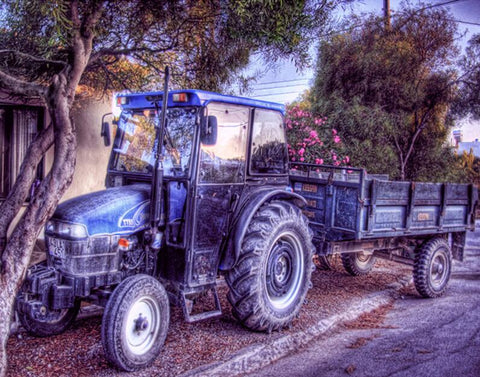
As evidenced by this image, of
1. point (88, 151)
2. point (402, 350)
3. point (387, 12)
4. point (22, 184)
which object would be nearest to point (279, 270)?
point (402, 350)

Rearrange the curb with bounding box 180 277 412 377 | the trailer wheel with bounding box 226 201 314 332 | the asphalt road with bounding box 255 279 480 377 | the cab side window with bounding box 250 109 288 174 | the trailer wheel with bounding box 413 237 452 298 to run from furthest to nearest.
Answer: the trailer wheel with bounding box 413 237 452 298 < the cab side window with bounding box 250 109 288 174 < the trailer wheel with bounding box 226 201 314 332 < the asphalt road with bounding box 255 279 480 377 < the curb with bounding box 180 277 412 377

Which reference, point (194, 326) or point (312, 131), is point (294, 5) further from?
point (312, 131)

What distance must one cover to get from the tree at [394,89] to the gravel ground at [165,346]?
6.72 metres

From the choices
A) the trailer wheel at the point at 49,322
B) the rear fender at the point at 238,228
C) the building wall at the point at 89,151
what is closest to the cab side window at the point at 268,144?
the rear fender at the point at 238,228

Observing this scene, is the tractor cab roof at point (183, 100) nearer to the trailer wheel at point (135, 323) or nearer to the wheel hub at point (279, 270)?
the wheel hub at point (279, 270)

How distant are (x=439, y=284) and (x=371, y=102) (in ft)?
21.5

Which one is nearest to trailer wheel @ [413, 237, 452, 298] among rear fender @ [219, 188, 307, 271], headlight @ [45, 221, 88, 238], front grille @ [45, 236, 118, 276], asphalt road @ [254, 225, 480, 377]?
asphalt road @ [254, 225, 480, 377]

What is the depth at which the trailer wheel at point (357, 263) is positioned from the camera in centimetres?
843

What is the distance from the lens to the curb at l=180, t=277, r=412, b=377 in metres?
4.37

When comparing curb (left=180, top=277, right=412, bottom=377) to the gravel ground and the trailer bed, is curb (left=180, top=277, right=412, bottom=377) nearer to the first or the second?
the gravel ground

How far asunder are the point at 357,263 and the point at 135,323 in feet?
16.9

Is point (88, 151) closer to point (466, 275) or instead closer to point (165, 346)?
point (165, 346)

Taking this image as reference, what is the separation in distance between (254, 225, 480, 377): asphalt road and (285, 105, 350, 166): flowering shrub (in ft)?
16.3

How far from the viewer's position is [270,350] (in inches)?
193
